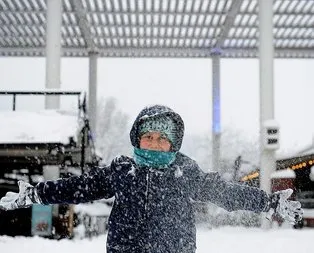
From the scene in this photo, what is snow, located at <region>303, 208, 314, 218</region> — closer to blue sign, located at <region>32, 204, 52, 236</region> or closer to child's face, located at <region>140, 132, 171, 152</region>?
blue sign, located at <region>32, 204, 52, 236</region>

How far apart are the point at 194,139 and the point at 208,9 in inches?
1994

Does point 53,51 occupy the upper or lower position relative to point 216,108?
upper

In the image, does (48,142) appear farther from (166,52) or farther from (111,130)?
(111,130)

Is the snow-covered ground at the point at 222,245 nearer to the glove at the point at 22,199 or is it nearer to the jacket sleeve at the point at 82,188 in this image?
the glove at the point at 22,199

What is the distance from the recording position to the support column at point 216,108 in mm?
28234

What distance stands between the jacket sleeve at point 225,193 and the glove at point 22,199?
0.82 meters

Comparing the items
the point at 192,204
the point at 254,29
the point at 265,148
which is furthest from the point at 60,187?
the point at 254,29

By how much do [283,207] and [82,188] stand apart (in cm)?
102

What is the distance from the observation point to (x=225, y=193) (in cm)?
248

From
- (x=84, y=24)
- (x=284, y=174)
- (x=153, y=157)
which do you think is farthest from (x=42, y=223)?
(x=84, y=24)

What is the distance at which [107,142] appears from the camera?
50125mm

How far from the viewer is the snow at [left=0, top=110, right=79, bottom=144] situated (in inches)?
389

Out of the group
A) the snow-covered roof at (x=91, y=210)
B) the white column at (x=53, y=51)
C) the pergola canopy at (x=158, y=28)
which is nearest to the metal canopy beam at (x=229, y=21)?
the pergola canopy at (x=158, y=28)

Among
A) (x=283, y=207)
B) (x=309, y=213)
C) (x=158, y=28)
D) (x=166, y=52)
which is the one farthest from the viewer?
(x=166, y=52)
